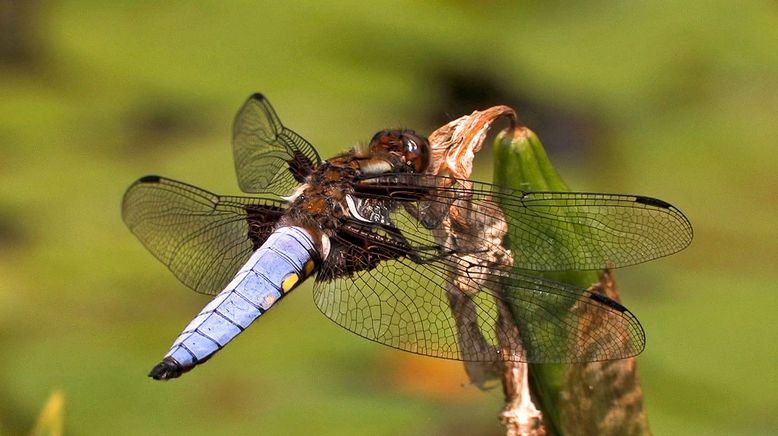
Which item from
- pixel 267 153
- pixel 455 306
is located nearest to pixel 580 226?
pixel 455 306

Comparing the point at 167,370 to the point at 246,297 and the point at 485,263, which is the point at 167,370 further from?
the point at 485,263

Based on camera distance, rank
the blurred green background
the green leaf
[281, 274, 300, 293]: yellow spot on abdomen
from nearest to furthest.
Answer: the green leaf < [281, 274, 300, 293]: yellow spot on abdomen < the blurred green background

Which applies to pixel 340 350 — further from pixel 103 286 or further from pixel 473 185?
pixel 473 185

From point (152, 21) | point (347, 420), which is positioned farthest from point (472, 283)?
point (152, 21)

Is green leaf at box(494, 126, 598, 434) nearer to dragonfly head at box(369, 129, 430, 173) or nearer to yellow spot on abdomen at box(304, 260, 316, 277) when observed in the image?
dragonfly head at box(369, 129, 430, 173)

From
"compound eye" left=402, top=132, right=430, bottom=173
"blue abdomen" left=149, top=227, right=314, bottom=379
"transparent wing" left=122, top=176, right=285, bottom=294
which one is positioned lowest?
"blue abdomen" left=149, top=227, right=314, bottom=379

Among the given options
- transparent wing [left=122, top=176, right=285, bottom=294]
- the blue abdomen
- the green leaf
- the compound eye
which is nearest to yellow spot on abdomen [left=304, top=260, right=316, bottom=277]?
the blue abdomen

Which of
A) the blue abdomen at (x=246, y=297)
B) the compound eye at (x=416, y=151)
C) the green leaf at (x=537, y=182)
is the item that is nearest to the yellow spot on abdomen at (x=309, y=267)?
the blue abdomen at (x=246, y=297)

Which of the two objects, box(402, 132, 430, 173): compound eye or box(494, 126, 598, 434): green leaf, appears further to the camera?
box(402, 132, 430, 173): compound eye
